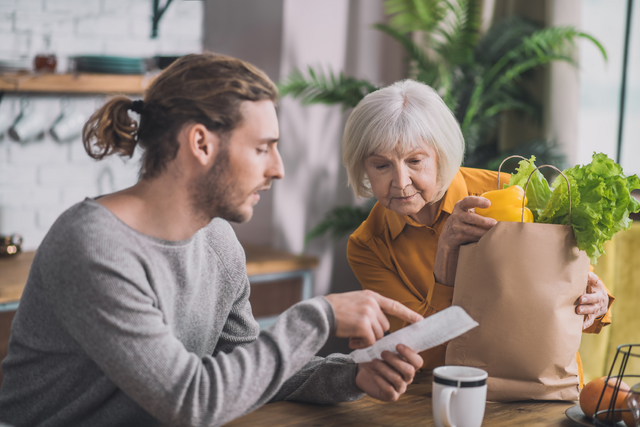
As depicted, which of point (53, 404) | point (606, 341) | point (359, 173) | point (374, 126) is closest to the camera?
point (53, 404)

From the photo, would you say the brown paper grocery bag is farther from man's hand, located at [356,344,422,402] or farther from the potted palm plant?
→ the potted palm plant

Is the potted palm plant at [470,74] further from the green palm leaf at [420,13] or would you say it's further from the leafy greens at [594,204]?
the leafy greens at [594,204]

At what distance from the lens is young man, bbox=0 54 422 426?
0.92m

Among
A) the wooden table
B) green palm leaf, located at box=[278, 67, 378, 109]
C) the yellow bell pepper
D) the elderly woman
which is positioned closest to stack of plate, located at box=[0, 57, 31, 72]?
green palm leaf, located at box=[278, 67, 378, 109]

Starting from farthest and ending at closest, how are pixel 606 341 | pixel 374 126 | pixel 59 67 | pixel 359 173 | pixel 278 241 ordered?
pixel 278 241 < pixel 59 67 < pixel 606 341 < pixel 359 173 < pixel 374 126

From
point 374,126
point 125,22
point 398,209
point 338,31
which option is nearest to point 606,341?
point 398,209

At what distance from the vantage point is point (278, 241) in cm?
324

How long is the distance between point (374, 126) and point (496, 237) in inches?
17.5

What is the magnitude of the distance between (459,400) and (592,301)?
0.32m

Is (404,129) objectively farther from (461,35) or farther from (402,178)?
(461,35)

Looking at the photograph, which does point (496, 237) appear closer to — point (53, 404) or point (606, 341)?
point (53, 404)

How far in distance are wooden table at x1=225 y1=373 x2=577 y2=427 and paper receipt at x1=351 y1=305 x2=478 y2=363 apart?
0.12 m

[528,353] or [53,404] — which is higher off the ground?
[528,353]

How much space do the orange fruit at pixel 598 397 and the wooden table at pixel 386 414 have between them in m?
0.04
